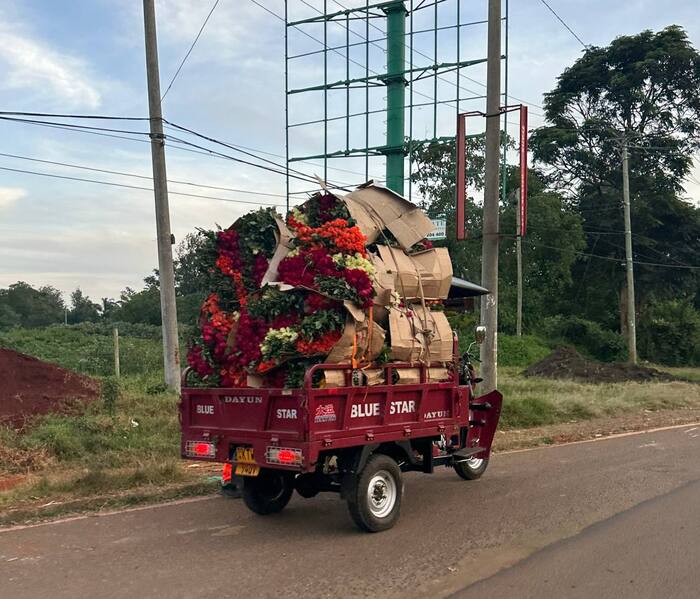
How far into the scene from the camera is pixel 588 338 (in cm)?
4078

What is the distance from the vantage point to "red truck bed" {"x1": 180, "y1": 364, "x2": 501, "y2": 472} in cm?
609

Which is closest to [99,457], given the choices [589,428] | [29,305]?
[589,428]

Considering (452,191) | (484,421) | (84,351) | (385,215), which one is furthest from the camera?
(452,191)

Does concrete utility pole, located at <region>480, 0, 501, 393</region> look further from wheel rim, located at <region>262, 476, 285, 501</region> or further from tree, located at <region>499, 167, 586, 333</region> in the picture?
tree, located at <region>499, 167, 586, 333</region>

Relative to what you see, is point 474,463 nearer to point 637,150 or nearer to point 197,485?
point 197,485

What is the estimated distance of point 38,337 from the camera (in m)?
29.4

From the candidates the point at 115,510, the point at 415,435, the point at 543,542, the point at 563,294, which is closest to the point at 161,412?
the point at 115,510

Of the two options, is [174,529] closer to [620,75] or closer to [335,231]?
[335,231]

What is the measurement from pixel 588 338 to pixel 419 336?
35829 millimetres

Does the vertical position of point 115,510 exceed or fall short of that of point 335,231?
it falls short

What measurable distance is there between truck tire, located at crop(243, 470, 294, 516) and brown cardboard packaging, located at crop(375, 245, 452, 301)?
7.42 ft

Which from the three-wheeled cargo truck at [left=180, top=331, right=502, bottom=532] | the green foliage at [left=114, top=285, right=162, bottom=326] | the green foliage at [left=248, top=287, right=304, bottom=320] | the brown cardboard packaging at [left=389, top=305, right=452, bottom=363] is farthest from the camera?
the green foliage at [left=114, top=285, right=162, bottom=326]

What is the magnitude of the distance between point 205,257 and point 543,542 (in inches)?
169

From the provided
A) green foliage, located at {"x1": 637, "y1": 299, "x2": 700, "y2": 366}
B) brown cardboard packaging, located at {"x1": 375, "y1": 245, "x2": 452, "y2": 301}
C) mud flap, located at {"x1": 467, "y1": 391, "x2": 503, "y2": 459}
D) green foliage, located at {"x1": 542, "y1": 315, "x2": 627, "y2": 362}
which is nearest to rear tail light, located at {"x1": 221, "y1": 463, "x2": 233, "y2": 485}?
brown cardboard packaging, located at {"x1": 375, "y1": 245, "x2": 452, "y2": 301}
